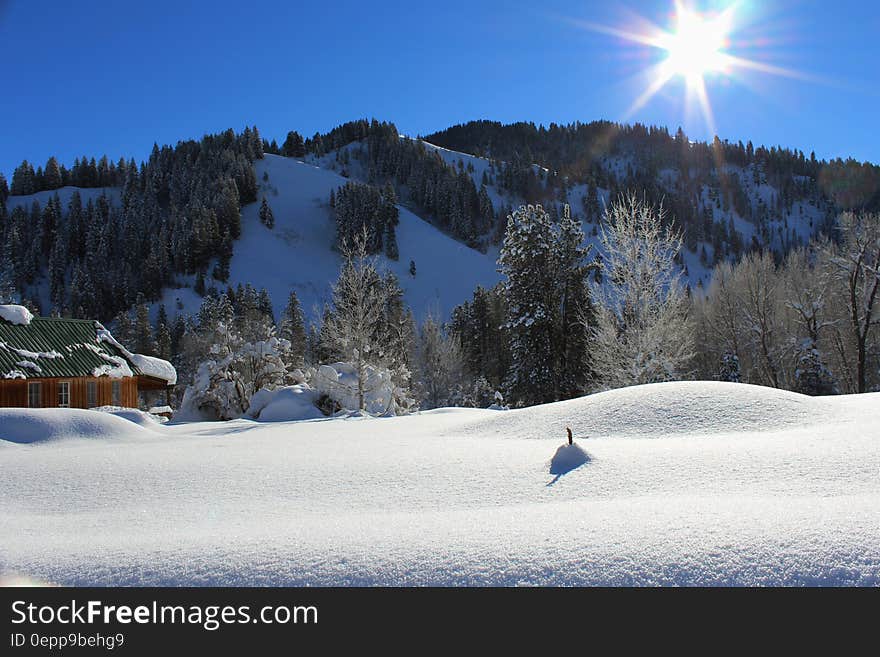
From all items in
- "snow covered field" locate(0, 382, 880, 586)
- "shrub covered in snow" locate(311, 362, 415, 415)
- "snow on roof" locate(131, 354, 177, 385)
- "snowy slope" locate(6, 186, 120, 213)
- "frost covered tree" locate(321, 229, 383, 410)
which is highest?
"snowy slope" locate(6, 186, 120, 213)

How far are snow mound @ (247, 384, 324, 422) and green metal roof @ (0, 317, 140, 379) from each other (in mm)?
8168

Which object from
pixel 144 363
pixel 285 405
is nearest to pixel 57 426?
pixel 285 405

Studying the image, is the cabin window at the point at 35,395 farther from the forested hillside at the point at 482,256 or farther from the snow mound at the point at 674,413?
the snow mound at the point at 674,413

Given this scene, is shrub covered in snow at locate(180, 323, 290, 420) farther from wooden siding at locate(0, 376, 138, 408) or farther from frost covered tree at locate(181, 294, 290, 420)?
wooden siding at locate(0, 376, 138, 408)

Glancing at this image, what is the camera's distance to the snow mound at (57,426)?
35.9ft

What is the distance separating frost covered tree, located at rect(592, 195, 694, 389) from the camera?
18203 millimetres

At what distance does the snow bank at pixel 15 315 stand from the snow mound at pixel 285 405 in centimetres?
1134

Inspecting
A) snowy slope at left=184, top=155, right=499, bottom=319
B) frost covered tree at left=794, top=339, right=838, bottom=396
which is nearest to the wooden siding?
frost covered tree at left=794, top=339, right=838, bottom=396

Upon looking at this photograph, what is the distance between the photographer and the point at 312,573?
3.00 metres

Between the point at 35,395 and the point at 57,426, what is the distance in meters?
12.8

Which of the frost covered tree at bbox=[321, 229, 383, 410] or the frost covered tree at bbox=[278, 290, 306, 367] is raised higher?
the frost covered tree at bbox=[278, 290, 306, 367]

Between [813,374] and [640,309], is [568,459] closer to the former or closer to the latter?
[640,309]

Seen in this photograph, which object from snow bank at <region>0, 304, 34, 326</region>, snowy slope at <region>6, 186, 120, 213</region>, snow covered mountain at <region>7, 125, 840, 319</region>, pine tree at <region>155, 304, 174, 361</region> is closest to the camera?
snow bank at <region>0, 304, 34, 326</region>
